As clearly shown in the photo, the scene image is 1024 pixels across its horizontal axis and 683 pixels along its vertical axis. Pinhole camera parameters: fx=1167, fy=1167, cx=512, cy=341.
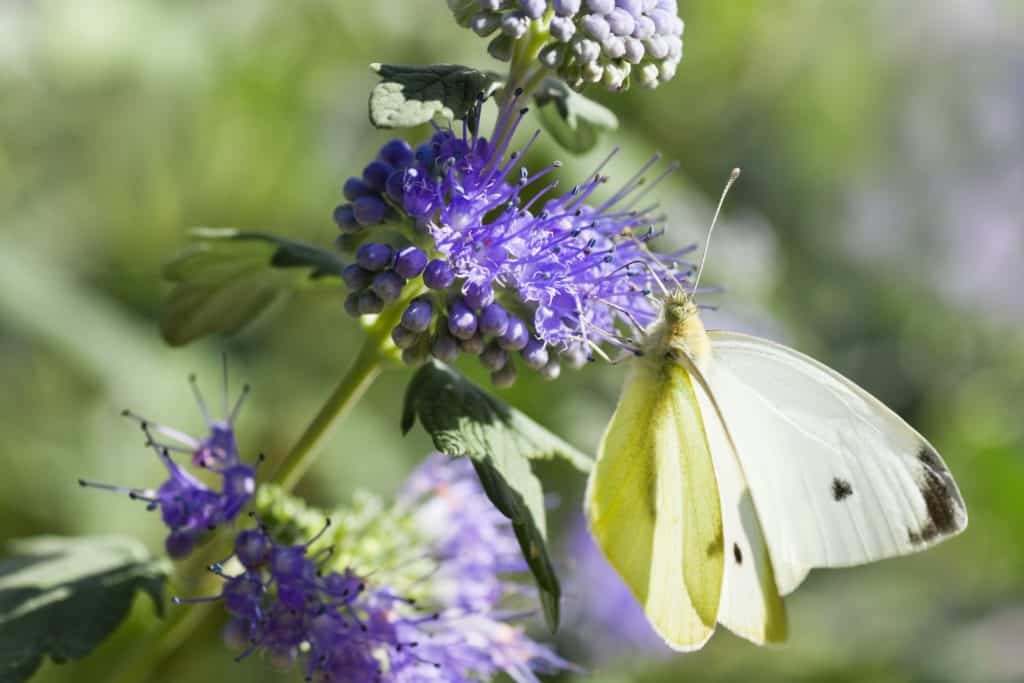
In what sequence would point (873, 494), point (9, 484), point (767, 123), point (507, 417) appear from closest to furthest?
point (507, 417), point (873, 494), point (9, 484), point (767, 123)

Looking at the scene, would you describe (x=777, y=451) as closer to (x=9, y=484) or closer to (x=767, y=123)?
(x=9, y=484)

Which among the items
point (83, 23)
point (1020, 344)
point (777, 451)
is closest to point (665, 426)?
point (777, 451)

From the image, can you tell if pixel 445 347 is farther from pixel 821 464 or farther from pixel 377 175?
pixel 821 464

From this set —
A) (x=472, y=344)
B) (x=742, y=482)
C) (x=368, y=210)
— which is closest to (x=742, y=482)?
(x=742, y=482)

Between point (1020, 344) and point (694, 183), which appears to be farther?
point (1020, 344)

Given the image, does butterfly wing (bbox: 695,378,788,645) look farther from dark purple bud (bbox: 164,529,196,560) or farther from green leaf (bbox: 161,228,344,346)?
dark purple bud (bbox: 164,529,196,560)

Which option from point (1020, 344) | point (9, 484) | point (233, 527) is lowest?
point (9, 484)

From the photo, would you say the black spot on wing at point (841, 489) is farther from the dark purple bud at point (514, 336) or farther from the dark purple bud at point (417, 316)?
the dark purple bud at point (417, 316)
